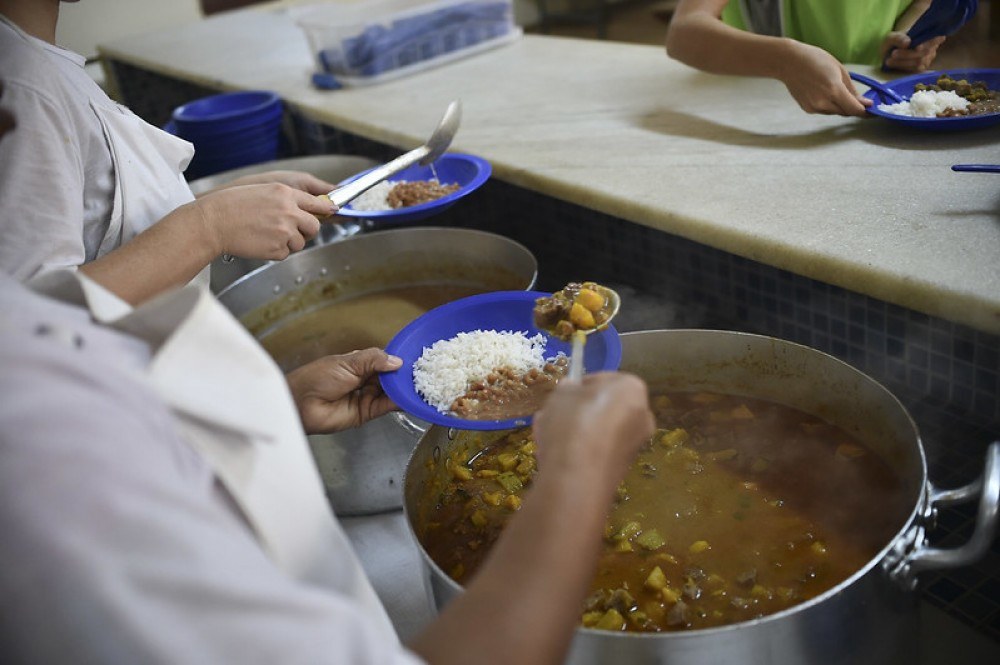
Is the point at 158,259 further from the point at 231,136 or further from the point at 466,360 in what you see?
the point at 231,136

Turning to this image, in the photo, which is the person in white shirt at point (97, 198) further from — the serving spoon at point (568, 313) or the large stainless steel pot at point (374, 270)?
the serving spoon at point (568, 313)

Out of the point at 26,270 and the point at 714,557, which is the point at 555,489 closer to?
the point at 714,557

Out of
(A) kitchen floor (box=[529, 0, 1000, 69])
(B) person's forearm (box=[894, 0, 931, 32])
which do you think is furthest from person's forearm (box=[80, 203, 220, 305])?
(A) kitchen floor (box=[529, 0, 1000, 69])

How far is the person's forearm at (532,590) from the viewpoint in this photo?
2.04 feet

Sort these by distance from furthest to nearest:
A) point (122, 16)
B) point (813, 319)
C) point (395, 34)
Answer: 1. point (122, 16)
2. point (395, 34)
3. point (813, 319)

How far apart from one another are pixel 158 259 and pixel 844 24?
190cm

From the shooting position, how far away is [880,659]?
93 cm

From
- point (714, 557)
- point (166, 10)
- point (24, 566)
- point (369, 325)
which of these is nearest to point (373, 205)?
point (369, 325)

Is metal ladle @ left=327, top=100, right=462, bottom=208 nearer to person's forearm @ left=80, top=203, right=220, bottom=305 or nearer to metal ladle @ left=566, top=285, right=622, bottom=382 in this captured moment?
person's forearm @ left=80, top=203, right=220, bottom=305

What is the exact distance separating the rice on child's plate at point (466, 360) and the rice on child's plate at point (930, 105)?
0.87 m

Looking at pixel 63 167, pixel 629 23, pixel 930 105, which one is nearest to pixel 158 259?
pixel 63 167

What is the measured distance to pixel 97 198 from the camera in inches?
52.9

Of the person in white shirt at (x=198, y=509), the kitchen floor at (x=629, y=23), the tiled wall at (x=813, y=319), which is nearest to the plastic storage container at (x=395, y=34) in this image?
the tiled wall at (x=813, y=319)

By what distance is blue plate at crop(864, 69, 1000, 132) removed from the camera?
1.53m
